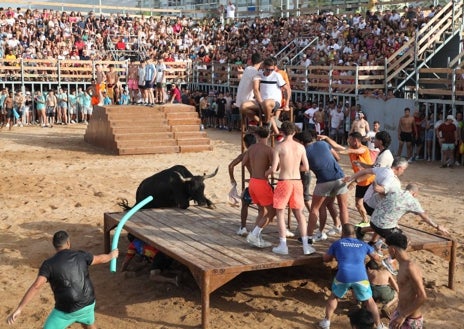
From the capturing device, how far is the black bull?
1068 cm

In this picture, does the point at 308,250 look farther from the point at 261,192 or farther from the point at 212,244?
the point at 212,244

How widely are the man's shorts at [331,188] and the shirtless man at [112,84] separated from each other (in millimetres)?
18463

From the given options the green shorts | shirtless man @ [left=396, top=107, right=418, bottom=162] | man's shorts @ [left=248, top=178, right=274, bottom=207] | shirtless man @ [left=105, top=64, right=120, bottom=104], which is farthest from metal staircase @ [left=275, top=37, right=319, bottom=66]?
the green shorts

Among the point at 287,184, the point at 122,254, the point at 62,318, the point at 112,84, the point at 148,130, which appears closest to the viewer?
the point at 62,318

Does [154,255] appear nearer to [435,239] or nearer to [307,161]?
[307,161]

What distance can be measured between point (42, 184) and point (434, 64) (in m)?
15.2

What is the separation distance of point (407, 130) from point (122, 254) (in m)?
12.0

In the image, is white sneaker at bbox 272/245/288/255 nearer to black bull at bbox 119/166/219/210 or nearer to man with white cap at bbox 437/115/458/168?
black bull at bbox 119/166/219/210

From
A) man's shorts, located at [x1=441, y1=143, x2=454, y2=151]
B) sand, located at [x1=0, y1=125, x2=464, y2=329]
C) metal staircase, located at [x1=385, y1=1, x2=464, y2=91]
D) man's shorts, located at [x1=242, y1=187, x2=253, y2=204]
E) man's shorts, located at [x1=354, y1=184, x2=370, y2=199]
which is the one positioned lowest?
sand, located at [x1=0, y1=125, x2=464, y2=329]

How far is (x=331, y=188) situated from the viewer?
884 cm

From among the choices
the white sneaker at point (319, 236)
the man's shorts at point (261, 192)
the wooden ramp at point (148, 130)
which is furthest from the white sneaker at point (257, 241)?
the wooden ramp at point (148, 130)

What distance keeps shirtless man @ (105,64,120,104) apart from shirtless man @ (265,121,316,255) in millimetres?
18627

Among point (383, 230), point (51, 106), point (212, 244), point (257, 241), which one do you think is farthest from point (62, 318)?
point (51, 106)

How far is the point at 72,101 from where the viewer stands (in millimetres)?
29812
